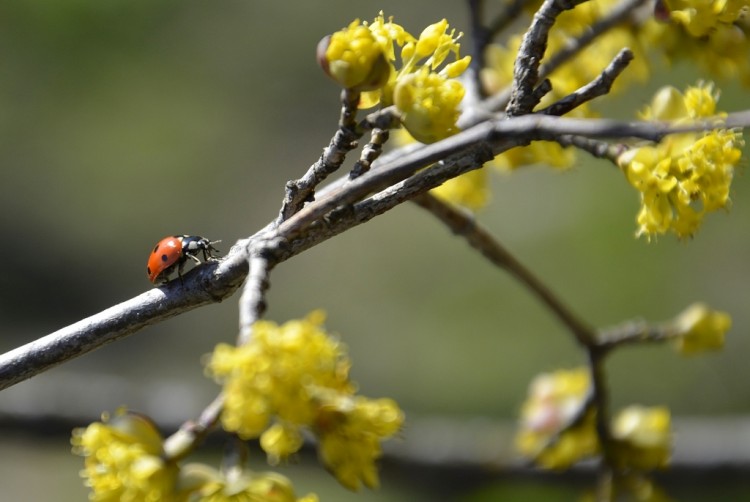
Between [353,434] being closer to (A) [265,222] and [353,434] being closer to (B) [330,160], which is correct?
(B) [330,160]

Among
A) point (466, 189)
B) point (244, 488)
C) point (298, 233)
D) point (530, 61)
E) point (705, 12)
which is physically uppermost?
point (466, 189)

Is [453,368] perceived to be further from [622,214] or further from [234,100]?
[234,100]

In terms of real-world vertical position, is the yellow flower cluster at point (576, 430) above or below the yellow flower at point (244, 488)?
above

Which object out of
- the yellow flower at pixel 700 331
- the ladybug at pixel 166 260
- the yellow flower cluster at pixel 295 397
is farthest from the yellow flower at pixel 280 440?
the yellow flower at pixel 700 331

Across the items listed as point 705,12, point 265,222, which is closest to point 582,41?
point 705,12

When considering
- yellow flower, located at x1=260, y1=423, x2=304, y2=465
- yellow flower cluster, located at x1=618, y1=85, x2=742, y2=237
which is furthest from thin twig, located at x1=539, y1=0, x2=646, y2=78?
yellow flower, located at x1=260, y1=423, x2=304, y2=465

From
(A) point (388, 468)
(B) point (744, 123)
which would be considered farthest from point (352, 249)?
(B) point (744, 123)

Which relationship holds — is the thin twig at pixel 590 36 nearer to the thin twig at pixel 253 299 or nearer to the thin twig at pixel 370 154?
the thin twig at pixel 370 154

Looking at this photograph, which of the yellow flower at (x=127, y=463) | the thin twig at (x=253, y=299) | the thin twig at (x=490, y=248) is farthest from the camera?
the thin twig at (x=490, y=248)
